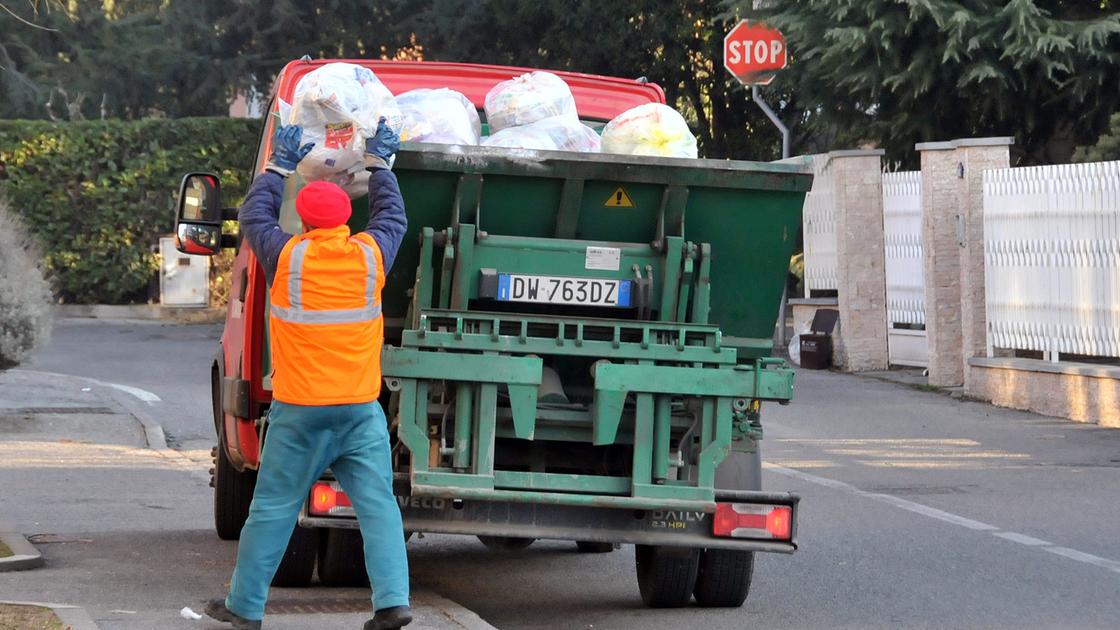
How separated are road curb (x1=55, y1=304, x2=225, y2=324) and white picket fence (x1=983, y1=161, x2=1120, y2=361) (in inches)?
633

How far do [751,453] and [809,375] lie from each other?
14.4 m

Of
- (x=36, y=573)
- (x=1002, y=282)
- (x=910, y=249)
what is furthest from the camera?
(x=910, y=249)

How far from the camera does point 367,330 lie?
6465 millimetres

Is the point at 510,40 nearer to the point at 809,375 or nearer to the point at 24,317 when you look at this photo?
the point at 809,375

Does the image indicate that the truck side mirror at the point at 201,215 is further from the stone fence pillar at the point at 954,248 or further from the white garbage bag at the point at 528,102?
the stone fence pillar at the point at 954,248

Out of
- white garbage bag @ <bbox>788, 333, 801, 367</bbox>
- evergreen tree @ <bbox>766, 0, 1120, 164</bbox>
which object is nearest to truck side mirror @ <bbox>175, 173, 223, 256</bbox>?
evergreen tree @ <bbox>766, 0, 1120, 164</bbox>

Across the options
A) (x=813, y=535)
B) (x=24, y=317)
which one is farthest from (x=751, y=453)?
(x=24, y=317)

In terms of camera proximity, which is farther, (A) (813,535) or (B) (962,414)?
(B) (962,414)

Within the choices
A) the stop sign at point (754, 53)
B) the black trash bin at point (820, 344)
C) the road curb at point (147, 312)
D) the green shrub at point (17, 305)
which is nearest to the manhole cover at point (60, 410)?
the green shrub at point (17, 305)

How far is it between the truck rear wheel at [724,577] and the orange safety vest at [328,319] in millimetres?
2007

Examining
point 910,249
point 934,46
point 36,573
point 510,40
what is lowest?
point 36,573

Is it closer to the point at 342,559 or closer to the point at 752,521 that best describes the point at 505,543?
the point at 342,559

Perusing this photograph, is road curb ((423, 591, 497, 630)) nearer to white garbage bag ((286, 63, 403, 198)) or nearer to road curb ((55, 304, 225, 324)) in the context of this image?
white garbage bag ((286, 63, 403, 198))

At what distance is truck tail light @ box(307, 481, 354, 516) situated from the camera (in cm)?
688
